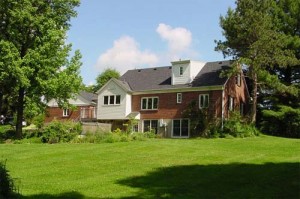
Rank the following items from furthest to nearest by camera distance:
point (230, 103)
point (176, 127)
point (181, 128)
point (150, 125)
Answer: point (150, 125) → point (176, 127) → point (181, 128) → point (230, 103)

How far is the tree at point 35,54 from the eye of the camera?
35.1 meters

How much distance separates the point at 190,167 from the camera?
58.6 ft

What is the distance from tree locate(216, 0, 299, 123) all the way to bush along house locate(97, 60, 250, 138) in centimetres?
349

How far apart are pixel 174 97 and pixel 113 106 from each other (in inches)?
298

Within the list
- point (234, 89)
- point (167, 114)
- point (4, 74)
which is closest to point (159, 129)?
point (167, 114)

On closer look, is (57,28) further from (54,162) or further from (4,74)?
(54,162)

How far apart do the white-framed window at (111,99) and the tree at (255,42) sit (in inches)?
553

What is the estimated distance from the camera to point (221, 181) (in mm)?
14891

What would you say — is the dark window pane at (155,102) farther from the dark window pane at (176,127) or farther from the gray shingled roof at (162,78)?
the dark window pane at (176,127)

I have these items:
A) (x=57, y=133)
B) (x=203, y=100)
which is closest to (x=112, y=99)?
(x=203, y=100)

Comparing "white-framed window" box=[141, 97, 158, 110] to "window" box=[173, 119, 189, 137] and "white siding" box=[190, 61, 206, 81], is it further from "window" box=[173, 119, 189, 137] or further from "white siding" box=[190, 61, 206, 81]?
"white siding" box=[190, 61, 206, 81]

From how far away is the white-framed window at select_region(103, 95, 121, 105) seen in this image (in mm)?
49109

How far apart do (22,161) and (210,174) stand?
367 inches

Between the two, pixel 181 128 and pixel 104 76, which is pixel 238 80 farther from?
pixel 104 76
